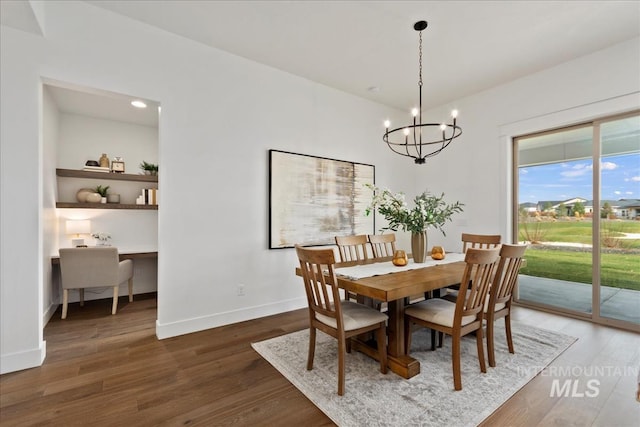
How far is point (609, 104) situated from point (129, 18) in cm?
501

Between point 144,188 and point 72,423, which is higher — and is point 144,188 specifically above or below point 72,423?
above

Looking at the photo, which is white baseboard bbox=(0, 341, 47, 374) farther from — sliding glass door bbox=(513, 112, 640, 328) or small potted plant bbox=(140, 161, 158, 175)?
sliding glass door bbox=(513, 112, 640, 328)

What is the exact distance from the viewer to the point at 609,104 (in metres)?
3.12

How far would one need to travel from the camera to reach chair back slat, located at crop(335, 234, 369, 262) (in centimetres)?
303

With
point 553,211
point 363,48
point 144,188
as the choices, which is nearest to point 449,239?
point 553,211

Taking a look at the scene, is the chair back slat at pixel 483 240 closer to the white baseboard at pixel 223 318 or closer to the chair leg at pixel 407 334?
the chair leg at pixel 407 334

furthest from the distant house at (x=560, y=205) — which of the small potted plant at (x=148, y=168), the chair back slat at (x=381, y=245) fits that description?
the small potted plant at (x=148, y=168)

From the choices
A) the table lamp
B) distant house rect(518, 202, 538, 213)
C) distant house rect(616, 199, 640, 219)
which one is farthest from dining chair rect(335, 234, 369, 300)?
the table lamp

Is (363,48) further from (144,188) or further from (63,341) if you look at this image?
(63,341)

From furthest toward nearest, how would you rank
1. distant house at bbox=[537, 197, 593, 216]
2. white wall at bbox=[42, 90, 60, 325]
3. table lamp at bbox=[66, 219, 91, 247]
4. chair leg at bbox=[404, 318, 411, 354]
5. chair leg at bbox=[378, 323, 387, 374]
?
table lamp at bbox=[66, 219, 91, 247] → distant house at bbox=[537, 197, 593, 216] → white wall at bbox=[42, 90, 60, 325] → chair leg at bbox=[404, 318, 411, 354] → chair leg at bbox=[378, 323, 387, 374]

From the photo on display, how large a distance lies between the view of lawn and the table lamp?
244 inches

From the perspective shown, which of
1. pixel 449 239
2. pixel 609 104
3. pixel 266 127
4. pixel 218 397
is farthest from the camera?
pixel 449 239

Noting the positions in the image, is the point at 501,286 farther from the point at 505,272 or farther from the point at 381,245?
the point at 381,245

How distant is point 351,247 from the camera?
315 centimetres
